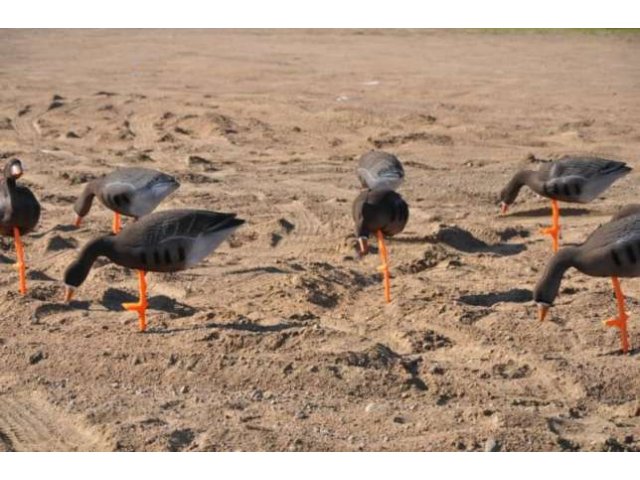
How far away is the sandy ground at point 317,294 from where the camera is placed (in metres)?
6.74

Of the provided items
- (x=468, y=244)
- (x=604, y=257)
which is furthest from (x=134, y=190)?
(x=604, y=257)

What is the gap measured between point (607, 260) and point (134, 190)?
382 cm

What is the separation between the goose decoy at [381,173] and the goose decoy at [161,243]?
2.00 metres

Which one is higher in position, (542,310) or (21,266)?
(21,266)

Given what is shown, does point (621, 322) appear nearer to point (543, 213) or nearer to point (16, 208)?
point (543, 213)

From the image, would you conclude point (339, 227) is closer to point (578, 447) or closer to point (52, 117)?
point (578, 447)

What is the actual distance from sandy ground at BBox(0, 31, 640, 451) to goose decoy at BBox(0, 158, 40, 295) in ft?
1.28

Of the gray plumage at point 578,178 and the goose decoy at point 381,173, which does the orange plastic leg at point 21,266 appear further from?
the gray plumage at point 578,178

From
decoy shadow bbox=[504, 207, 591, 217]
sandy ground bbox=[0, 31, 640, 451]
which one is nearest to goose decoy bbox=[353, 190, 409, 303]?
sandy ground bbox=[0, 31, 640, 451]

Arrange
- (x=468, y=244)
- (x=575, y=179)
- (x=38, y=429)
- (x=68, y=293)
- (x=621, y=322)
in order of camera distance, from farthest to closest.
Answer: (x=468, y=244) → (x=575, y=179) → (x=68, y=293) → (x=621, y=322) → (x=38, y=429)

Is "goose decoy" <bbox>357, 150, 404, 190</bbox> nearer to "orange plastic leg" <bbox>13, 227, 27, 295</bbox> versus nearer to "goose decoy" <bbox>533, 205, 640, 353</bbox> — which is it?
"goose decoy" <bbox>533, 205, 640, 353</bbox>

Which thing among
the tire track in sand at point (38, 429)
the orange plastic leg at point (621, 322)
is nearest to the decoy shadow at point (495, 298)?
the orange plastic leg at point (621, 322)

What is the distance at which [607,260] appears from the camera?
7.51 metres

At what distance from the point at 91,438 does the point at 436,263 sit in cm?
399
